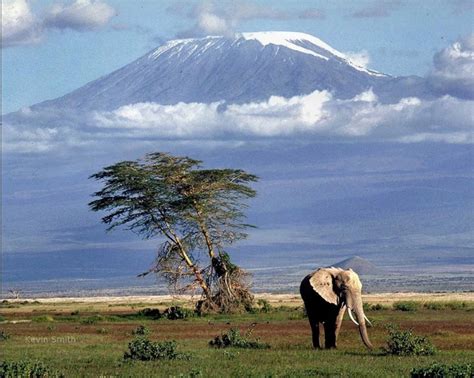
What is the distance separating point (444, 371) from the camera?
2459 centimetres

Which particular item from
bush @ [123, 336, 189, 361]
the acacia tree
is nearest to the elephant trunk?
bush @ [123, 336, 189, 361]

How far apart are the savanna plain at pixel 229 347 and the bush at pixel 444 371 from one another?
87 centimetres

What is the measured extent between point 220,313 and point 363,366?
33.2 metres

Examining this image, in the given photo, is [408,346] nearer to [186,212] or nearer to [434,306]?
[434,306]

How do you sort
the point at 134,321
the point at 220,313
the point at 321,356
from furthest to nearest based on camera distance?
the point at 220,313 → the point at 134,321 → the point at 321,356

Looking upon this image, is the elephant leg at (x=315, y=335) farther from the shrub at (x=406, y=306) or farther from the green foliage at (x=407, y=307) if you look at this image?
the shrub at (x=406, y=306)

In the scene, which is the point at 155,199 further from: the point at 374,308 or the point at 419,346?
the point at 419,346

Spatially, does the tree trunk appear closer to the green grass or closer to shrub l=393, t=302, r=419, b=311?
the green grass

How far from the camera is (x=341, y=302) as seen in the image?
35062mm

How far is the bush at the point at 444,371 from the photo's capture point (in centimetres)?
2434

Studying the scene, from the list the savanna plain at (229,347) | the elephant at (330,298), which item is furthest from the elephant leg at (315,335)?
the savanna plain at (229,347)

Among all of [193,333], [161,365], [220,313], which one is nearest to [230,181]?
[220,313]

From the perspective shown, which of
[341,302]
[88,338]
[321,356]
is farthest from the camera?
[88,338]

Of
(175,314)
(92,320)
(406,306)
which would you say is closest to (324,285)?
(92,320)
